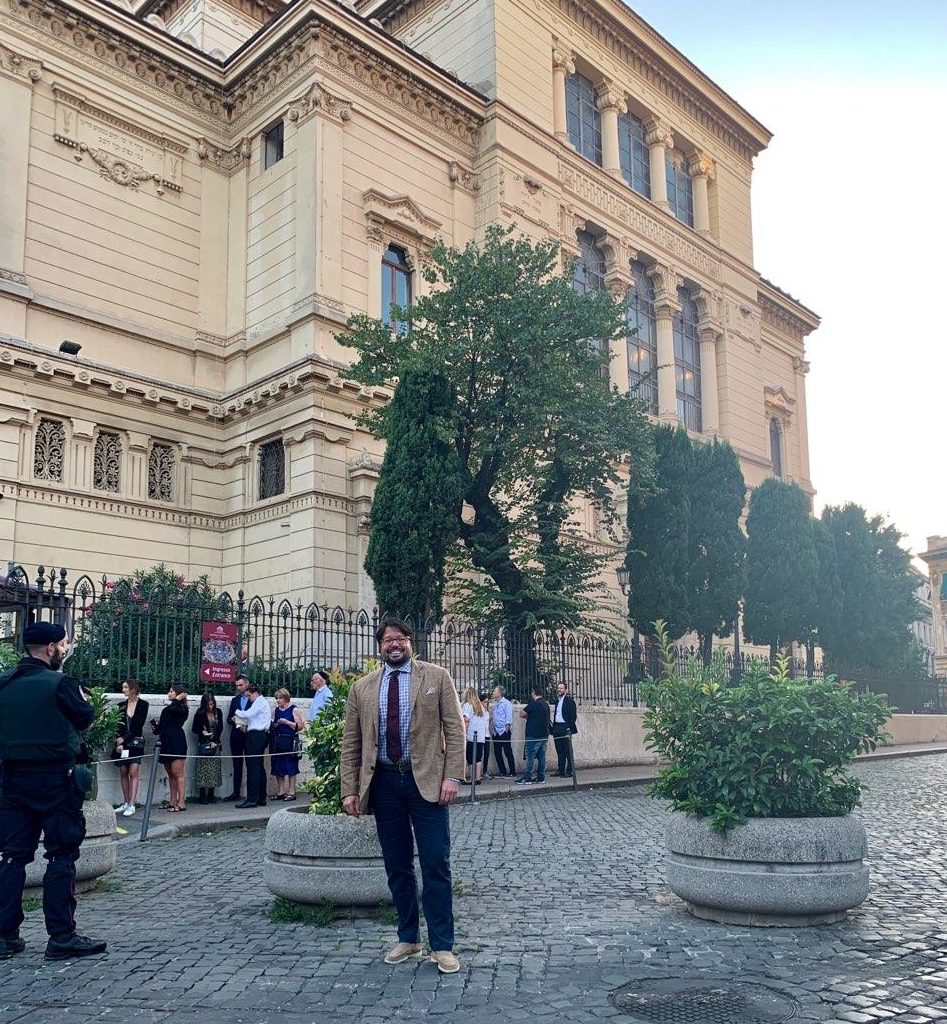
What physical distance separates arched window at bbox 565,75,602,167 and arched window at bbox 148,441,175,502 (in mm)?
16066

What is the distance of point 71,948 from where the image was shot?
6.09 meters

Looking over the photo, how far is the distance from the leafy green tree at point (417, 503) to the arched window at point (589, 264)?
14711 millimetres

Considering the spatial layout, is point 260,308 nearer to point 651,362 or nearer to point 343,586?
point 343,586

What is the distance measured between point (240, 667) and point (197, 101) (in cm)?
1771

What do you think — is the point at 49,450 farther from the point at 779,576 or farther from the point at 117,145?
the point at 779,576

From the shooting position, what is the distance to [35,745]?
6332 millimetres

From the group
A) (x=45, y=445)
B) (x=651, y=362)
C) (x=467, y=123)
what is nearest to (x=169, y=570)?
(x=45, y=445)

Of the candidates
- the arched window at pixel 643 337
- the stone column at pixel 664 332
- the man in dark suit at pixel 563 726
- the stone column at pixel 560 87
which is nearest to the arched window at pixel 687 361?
the stone column at pixel 664 332

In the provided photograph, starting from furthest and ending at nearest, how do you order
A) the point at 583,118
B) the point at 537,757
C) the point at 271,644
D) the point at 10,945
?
the point at 583,118 < the point at 537,757 < the point at 271,644 < the point at 10,945

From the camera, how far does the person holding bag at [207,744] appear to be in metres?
14.8

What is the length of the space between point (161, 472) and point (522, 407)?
1037 centimetres

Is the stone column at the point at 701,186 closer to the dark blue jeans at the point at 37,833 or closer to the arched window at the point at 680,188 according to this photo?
the arched window at the point at 680,188

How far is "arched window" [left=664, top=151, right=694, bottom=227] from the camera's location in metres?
38.2

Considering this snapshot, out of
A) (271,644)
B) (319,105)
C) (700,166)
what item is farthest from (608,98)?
(271,644)
